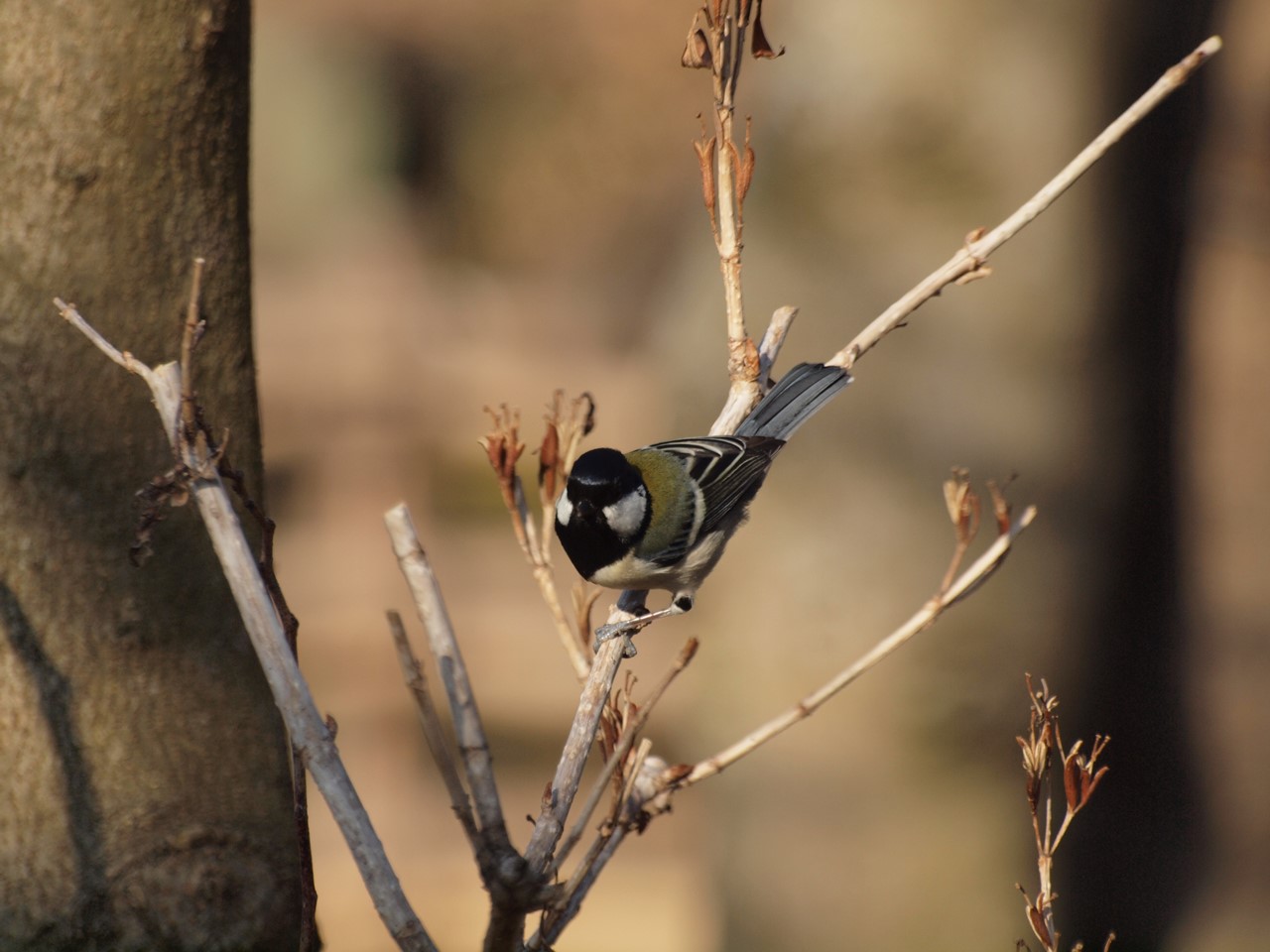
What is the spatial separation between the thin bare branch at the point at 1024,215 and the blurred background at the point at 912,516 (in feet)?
8.26

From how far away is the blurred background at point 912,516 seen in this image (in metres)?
4.61

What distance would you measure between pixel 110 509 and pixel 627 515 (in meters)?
1.28

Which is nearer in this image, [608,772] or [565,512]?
[608,772]

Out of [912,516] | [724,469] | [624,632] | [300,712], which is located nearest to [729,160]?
[624,632]

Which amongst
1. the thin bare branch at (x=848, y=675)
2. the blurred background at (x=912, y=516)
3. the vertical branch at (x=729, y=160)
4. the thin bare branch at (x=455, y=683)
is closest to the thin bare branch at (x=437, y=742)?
the thin bare branch at (x=455, y=683)

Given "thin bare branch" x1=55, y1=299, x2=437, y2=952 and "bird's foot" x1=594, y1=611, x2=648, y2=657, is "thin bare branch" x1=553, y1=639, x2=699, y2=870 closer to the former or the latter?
"thin bare branch" x1=55, y1=299, x2=437, y2=952

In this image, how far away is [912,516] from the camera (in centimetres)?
465

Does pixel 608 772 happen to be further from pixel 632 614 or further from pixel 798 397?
pixel 798 397

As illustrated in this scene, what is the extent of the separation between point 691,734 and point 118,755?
11.4ft

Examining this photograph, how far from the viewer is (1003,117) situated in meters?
4.57

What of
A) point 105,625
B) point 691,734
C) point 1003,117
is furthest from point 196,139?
point 691,734

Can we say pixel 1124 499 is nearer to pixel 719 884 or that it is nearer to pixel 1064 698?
pixel 1064 698

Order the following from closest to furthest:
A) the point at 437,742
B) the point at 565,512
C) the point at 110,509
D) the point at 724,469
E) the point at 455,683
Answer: the point at 437,742 → the point at 455,683 → the point at 110,509 → the point at 565,512 → the point at 724,469

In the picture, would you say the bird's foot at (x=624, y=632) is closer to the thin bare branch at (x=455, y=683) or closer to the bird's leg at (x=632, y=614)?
the bird's leg at (x=632, y=614)
